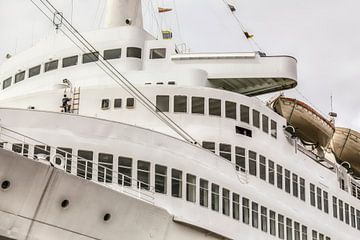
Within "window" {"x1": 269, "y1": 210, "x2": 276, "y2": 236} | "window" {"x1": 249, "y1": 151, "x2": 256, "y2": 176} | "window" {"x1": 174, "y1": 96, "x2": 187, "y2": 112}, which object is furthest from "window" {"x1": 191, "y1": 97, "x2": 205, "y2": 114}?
"window" {"x1": 269, "y1": 210, "x2": 276, "y2": 236}

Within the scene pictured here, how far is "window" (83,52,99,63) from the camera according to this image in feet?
92.8

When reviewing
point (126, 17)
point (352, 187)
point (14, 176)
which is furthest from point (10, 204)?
point (352, 187)

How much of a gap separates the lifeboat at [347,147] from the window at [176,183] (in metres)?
17.7

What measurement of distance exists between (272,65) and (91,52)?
24.1 feet

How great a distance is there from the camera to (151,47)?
28.7m

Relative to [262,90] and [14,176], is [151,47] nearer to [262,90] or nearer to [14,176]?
[262,90]

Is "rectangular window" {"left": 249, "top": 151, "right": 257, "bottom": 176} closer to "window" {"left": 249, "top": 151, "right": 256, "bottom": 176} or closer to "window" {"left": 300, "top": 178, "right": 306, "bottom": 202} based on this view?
"window" {"left": 249, "top": 151, "right": 256, "bottom": 176}

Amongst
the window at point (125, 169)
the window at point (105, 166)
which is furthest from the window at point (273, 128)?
the window at point (105, 166)

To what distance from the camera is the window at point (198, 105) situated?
2614 cm

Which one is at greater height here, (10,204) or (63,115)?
(63,115)

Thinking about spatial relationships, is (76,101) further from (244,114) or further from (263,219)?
(263,219)

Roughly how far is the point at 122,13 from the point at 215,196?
10.4 metres

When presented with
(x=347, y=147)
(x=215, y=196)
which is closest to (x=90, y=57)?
(x=215, y=196)

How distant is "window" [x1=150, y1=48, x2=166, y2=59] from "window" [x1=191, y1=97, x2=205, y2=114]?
3.24m
